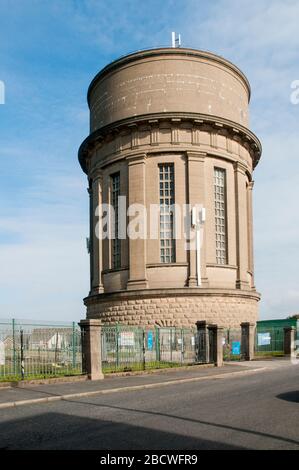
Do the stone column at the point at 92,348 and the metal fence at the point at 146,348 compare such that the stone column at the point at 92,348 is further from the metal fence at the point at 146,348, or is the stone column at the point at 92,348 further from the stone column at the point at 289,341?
the stone column at the point at 289,341

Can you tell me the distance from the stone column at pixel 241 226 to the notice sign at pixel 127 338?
1588 centimetres

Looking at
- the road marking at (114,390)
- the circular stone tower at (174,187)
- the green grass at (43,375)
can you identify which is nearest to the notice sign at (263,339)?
the circular stone tower at (174,187)

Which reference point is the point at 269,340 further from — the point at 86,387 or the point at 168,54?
the point at 86,387

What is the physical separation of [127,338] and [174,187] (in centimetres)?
1580

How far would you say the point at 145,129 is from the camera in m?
38.7

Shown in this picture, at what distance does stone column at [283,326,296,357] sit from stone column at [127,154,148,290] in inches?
405

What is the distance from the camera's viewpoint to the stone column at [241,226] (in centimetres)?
3981

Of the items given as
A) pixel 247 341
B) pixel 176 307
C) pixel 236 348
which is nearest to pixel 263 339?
pixel 236 348

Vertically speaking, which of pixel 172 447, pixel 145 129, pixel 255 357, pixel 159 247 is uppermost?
pixel 145 129

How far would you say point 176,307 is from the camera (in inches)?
1436

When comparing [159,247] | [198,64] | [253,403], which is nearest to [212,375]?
Result: [253,403]
